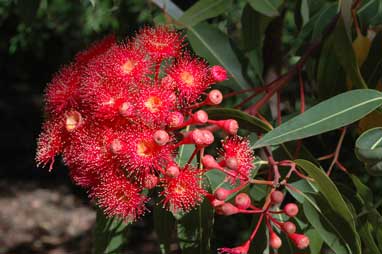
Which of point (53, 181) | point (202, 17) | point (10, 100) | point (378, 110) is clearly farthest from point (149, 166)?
point (10, 100)

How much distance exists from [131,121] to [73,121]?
5.1 inches

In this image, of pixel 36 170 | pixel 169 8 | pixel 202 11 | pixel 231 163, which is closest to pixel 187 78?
pixel 231 163

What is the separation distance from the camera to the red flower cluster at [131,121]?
3.78 ft

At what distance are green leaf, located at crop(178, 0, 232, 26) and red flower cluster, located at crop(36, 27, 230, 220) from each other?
0.94ft

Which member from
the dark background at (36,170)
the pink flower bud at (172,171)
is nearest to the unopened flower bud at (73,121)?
the pink flower bud at (172,171)

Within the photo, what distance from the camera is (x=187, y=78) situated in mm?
1263

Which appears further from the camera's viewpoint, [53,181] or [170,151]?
[53,181]

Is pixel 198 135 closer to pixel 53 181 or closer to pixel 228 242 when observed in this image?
pixel 228 242

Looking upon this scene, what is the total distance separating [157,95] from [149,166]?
13cm

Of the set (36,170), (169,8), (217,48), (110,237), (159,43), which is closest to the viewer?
(159,43)

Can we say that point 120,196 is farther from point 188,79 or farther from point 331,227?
point 331,227

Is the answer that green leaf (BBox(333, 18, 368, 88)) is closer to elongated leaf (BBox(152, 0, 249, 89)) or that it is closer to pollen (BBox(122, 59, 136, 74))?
elongated leaf (BBox(152, 0, 249, 89))

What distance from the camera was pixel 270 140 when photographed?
1190mm

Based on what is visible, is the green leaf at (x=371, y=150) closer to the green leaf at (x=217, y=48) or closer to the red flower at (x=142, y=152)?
the red flower at (x=142, y=152)
